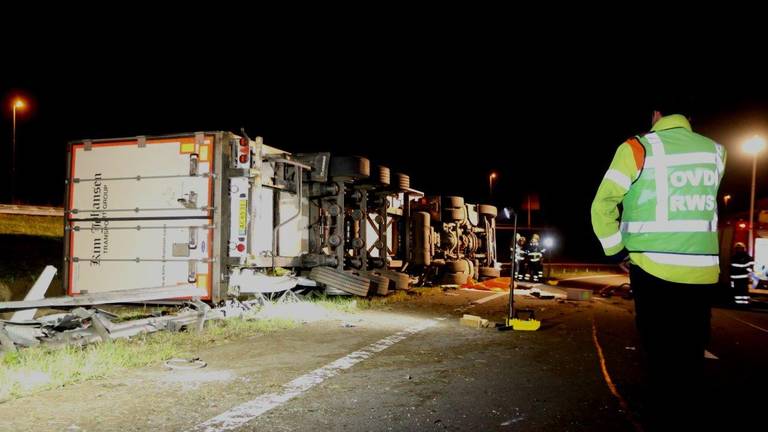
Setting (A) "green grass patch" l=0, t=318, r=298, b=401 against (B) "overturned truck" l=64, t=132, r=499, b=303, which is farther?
(B) "overturned truck" l=64, t=132, r=499, b=303

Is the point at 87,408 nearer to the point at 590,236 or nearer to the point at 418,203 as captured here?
the point at 418,203

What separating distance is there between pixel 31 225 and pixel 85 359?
17.8m

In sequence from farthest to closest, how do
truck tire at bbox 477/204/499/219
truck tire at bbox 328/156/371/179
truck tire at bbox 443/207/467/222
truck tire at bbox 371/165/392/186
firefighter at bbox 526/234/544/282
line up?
1. truck tire at bbox 477/204/499/219
2. firefighter at bbox 526/234/544/282
3. truck tire at bbox 443/207/467/222
4. truck tire at bbox 371/165/392/186
5. truck tire at bbox 328/156/371/179

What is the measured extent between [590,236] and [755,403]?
179 ft

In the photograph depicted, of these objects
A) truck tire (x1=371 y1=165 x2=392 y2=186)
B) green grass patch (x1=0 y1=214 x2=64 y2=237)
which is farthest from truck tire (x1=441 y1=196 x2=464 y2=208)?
green grass patch (x1=0 y1=214 x2=64 y2=237)

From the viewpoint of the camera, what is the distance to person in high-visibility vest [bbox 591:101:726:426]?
261cm

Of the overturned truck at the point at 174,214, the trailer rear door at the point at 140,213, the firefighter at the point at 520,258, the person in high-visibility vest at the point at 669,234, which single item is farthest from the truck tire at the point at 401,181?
the person in high-visibility vest at the point at 669,234

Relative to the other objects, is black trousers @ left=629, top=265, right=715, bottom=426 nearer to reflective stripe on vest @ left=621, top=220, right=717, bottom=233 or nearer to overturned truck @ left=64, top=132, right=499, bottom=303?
reflective stripe on vest @ left=621, top=220, right=717, bottom=233

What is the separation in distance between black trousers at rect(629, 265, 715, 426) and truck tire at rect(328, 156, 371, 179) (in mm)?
8555

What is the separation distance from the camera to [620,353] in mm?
6289

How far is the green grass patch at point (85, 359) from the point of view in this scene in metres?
4.34

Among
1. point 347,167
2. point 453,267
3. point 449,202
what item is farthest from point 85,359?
point 449,202

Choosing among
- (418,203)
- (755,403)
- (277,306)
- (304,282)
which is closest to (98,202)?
(277,306)

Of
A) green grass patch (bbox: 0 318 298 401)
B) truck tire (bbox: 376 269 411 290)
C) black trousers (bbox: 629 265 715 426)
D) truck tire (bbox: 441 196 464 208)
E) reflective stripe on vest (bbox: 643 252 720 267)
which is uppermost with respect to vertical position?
truck tire (bbox: 441 196 464 208)
